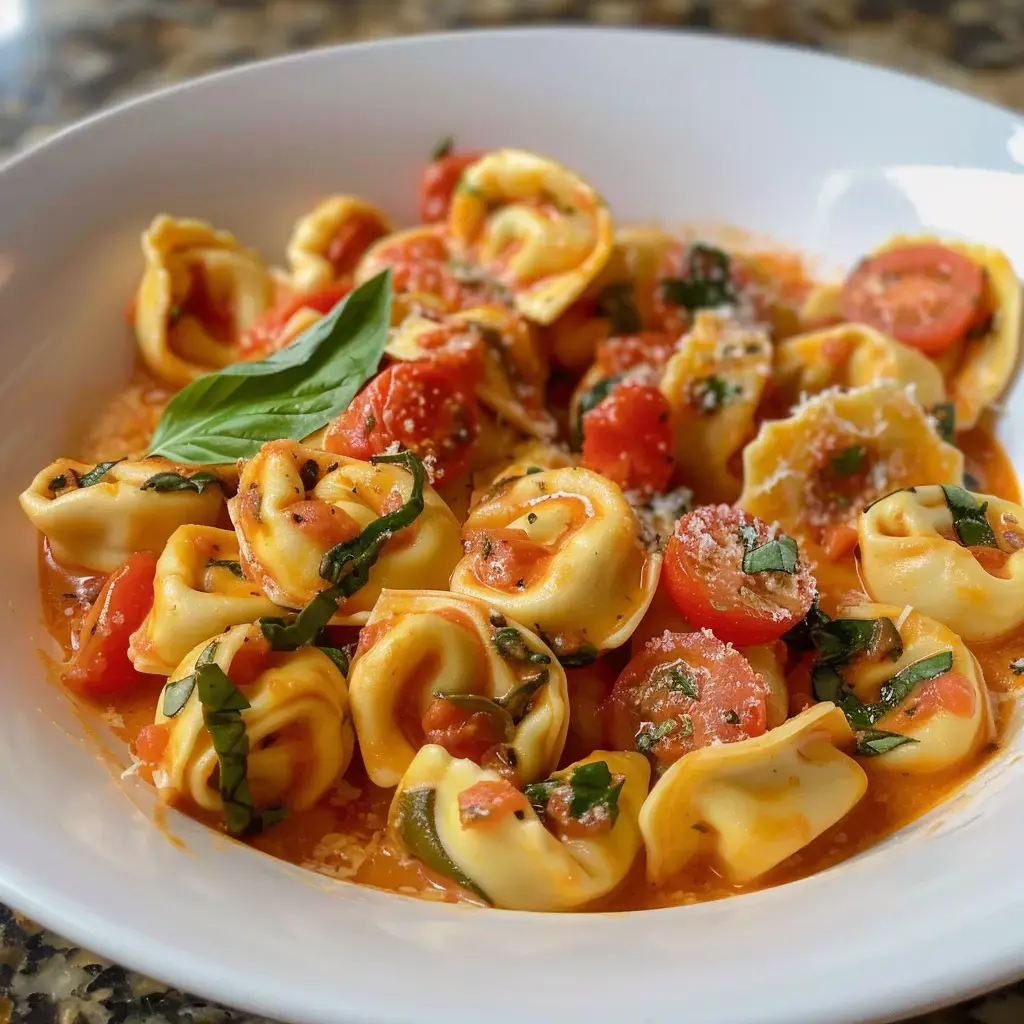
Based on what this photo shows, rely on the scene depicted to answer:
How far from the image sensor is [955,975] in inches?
67.8

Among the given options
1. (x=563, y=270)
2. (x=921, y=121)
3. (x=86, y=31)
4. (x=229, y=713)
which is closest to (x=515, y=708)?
(x=229, y=713)

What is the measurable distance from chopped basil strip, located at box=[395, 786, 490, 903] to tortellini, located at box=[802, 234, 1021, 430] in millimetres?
2295

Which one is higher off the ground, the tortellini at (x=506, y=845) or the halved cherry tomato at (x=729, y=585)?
the halved cherry tomato at (x=729, y=585)

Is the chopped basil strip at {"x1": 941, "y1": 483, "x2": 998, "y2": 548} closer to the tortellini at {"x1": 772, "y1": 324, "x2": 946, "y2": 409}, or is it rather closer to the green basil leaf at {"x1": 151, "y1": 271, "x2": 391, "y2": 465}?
the tortellini at {"x1": 772, "y1": 324, "x2": 946, "y2": 409}

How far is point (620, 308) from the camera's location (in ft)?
12.2

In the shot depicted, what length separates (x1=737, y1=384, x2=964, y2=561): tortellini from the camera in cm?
315

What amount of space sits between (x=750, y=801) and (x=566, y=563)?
2.29 ft

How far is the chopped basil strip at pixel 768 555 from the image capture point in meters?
2.60

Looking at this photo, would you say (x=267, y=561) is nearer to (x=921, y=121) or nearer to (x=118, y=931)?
(x=118, y=931)

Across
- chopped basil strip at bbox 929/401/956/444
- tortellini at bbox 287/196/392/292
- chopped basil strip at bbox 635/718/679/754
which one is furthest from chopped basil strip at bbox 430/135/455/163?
chopped basil strip at bbox 635/718/679/754

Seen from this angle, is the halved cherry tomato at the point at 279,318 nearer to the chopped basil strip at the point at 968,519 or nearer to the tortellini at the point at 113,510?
the tortellini at the point at 113,510

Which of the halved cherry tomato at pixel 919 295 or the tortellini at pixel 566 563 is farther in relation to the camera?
the halved cherry tomato at pixel 919 295

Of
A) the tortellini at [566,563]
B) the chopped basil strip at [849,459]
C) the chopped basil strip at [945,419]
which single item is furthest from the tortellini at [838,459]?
the tortellini at [566,563]

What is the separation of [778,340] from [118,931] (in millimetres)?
2946
